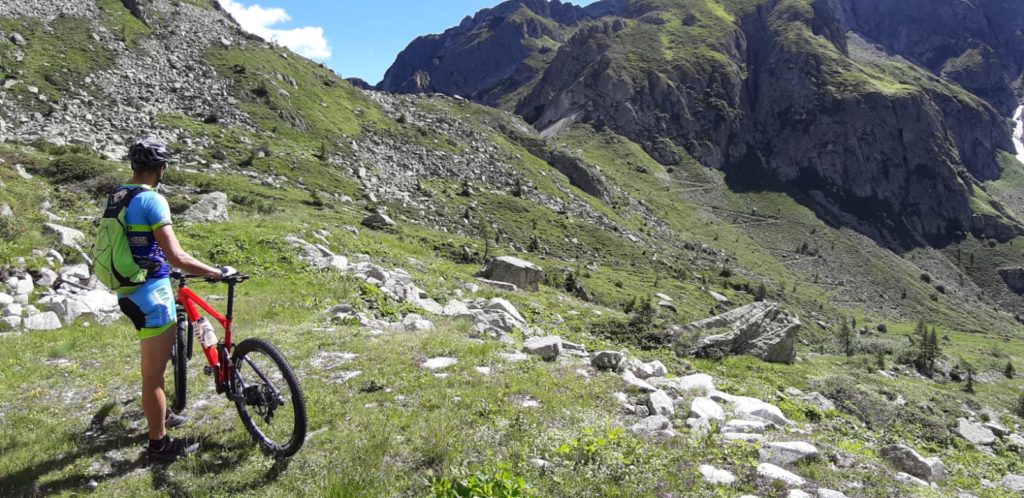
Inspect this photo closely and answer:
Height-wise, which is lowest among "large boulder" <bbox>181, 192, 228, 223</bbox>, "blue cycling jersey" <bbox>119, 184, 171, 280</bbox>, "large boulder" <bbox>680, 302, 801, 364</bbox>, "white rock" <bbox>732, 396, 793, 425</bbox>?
"large boulder" <bbox>680, 302, 801, 364</bbox>

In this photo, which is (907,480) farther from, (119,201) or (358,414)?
(119,201)

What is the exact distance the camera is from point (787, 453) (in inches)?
318

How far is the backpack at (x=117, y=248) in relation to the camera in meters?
6.61

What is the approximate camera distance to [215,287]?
1995cm

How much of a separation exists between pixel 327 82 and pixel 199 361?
100.0 metres

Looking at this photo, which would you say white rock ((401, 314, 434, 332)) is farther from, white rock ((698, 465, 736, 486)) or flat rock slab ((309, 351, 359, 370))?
white rock ((698, 465, 736, 486))

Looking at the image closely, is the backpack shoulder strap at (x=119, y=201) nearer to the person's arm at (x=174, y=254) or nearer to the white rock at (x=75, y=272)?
the person's arm at (x=174, y=254)

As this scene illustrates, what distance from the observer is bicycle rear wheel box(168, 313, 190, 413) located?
798 cm

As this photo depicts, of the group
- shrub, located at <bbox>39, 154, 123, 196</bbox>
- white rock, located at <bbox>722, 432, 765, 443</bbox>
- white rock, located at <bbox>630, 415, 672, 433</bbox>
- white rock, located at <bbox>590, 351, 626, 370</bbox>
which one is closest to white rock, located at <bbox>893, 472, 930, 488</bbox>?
white rock, located at <bbox>722, 432, 765, 443</bbox>

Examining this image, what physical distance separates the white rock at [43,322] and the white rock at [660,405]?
48.6ft

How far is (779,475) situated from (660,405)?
3.17m

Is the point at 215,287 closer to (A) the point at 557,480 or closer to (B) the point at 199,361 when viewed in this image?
(B) the point at 199,361

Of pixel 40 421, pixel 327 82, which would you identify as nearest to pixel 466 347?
pixel 40 421

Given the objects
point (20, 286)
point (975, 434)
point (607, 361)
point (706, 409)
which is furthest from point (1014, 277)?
point (20, 286)
